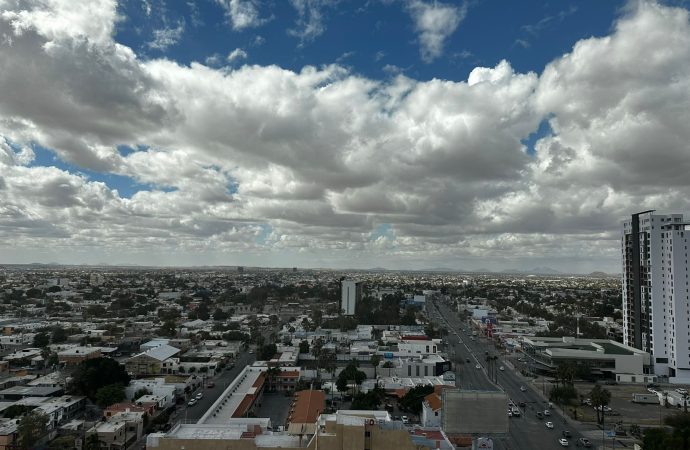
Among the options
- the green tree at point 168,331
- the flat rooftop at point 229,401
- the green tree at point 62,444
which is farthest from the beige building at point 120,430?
the green tree at point 168,331

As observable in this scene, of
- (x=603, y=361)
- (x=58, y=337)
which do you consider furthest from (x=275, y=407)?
(x=58, y=337)

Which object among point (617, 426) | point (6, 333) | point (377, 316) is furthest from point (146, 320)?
point (617, 426)

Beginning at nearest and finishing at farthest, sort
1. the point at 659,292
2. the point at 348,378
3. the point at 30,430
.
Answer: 1. the point at 30,430
2. the point at 348,378
3. the point at 659,292

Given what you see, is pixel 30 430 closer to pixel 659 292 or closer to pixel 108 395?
pixel 108 395

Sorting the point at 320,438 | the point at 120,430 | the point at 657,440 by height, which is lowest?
the point at 120,430

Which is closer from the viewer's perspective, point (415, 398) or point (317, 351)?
point (415, 398)

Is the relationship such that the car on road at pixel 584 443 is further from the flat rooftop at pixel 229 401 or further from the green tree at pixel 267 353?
the green tree at pixel 267 353
